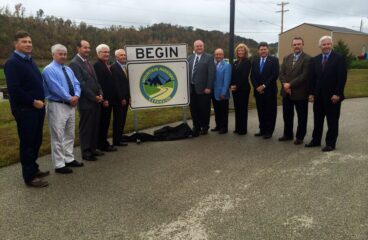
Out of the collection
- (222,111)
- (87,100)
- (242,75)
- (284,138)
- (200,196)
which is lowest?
(200,196)

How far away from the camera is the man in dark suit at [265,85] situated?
296 inches

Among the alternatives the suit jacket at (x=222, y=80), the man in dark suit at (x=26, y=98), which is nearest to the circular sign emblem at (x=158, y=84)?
the suit jacket at (x=222, y=80)

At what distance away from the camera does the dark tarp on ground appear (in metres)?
7.55

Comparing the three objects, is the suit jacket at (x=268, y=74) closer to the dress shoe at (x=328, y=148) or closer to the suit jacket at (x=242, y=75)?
the suit jacket at (x=242, y=75)

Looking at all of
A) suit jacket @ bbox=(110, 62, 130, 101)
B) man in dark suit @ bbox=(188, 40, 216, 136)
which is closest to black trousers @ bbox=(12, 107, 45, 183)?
suit jacket @ bbox=(110, 62, 130, 101)

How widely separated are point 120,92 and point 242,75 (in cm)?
270

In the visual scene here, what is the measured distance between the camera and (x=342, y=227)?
360 cm

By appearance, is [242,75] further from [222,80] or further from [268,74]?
[268,74]

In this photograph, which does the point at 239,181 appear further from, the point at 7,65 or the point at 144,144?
the point at 7,65

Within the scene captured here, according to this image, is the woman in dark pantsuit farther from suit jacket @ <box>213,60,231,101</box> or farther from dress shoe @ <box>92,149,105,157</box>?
dress shoe @ <box>92,149,105,157</box>

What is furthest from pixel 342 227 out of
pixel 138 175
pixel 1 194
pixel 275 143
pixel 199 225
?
pixel 1 194

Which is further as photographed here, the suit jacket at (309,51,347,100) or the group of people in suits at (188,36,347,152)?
the group of people in suits at (188,36,347,152)

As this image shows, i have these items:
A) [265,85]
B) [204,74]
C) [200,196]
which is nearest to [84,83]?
[200,196]

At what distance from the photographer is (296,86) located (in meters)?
6.95
